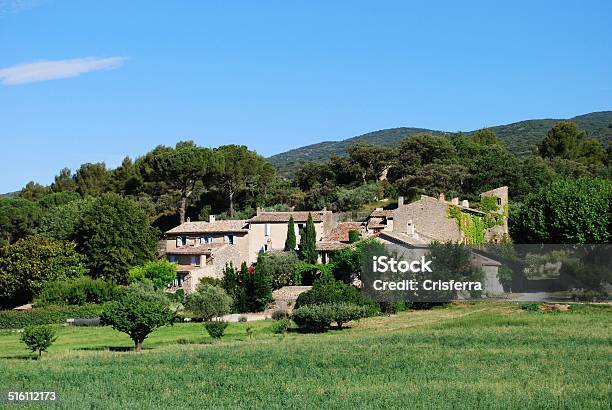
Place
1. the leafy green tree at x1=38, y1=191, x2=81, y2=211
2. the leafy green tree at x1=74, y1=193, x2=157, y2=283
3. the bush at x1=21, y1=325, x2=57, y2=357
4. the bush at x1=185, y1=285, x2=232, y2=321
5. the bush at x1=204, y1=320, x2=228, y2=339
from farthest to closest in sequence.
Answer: the leafy green tree at x1=38, y1=191, x2=81, y2=211, the leafy green tree at x1=74, y1=193, x2=157, y2=283, the bush at x1=185, y1=285, x2=232, y2=321, the bush at x1=204, y1=320, x2=228, y2=339, the bush at x1=21, y1=325, x2=57, y2=357

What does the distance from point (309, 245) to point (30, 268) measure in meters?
22.0

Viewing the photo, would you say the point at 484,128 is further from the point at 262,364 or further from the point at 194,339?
the point at 262,364

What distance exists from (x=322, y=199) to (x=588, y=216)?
38.1 meters

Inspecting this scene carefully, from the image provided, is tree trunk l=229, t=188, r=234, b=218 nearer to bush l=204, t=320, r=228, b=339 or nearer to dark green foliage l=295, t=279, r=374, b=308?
dark green foliage l=295, t=279, r=374, b=308

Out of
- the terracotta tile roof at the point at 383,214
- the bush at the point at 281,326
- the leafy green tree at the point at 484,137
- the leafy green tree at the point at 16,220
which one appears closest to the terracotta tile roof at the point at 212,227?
the terracotta tile roof at the point at 383,214

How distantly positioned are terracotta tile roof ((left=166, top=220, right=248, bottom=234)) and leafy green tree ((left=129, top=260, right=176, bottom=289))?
809 cm

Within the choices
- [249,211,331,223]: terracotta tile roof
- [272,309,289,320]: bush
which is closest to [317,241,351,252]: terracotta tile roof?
[249,211,331,223]: terracotta tile roof

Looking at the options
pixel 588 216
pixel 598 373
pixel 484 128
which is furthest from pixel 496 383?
pixel 484 128

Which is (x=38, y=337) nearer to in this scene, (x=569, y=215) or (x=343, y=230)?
(x=569, y=215)

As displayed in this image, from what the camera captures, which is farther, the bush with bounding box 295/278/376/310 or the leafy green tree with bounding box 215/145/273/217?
the leafy green tree with bounding box 215/145/273/217

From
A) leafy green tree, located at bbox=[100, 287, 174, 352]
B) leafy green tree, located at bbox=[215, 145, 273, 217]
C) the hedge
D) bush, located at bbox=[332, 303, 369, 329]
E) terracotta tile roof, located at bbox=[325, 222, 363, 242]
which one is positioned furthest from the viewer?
leafy green tree, located at bbox=[215, 145, 273, 217]

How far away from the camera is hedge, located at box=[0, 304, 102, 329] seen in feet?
189

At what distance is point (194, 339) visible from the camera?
45.8m

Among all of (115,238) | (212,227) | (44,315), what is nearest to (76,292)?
(44,315)
